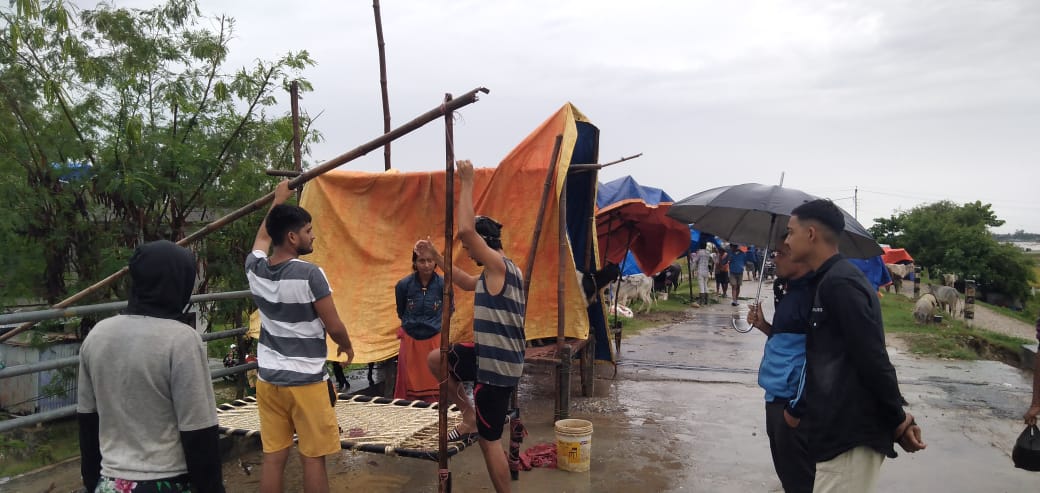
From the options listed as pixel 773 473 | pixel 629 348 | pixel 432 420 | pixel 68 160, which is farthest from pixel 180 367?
pixel 629 348

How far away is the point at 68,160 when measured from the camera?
5941 mm

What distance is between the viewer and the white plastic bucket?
4969 millimetres

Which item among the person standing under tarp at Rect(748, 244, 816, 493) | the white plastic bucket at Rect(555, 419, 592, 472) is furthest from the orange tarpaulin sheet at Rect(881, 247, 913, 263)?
the person standing under tarp at Rect(748, 244, 816, 493)

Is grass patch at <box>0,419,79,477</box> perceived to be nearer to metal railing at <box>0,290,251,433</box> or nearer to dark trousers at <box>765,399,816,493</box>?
metal railing at <box>0,290,251,433</box>

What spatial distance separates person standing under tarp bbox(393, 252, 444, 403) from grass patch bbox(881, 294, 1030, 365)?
9.31 m

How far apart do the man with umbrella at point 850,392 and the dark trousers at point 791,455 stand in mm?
279

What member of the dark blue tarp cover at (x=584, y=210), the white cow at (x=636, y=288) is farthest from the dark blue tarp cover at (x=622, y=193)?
the white cow at (x=636, y=288)

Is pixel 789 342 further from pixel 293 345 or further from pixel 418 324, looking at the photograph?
pixel 418 324

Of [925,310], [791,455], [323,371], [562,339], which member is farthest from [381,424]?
[925,310]

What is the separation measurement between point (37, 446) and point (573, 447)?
4732 millimetres

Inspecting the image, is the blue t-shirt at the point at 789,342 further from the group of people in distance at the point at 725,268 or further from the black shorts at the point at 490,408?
the group of people in distance at the point at 725,268

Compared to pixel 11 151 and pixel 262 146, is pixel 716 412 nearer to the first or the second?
pixel 262 146

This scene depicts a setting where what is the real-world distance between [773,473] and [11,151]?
7.10 metres

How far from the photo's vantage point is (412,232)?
6.63 meters
